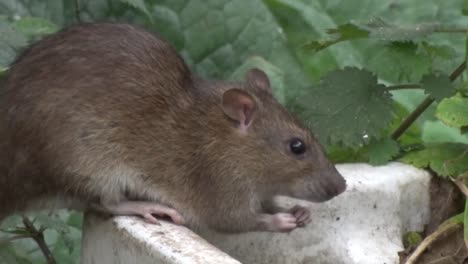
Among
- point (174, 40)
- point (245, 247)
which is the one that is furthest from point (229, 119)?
point (174, 40)

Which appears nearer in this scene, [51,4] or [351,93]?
[351,93]

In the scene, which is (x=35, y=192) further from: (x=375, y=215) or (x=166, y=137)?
(x=375, y=215)

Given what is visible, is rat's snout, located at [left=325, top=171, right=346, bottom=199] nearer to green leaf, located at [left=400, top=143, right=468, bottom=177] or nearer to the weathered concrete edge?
green leaf, located at [left=400, top=143, right=468, bottom=177]

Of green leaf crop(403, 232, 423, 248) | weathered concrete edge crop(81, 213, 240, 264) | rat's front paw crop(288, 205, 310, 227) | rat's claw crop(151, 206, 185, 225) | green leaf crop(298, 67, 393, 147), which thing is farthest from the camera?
green leaf crop(298, 67, 393, 147)

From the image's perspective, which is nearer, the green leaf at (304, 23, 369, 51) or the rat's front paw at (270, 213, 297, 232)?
the rat's front paw at (270, 213, 297, 232)

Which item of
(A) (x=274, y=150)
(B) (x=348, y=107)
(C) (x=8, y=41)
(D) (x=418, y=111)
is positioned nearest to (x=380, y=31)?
(B) (x=348, y=107)

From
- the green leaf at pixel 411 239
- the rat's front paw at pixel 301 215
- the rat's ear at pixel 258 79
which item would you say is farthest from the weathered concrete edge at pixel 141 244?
the green leaf at pixel 411 239

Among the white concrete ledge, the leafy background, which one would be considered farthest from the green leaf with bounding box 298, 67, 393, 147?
the white concrete ledge
